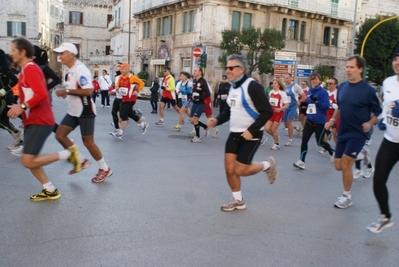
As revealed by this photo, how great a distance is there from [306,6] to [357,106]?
35.1 meters

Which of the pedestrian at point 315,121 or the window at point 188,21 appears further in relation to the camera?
the window at point 188,21

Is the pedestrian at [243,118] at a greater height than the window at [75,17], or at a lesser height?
lesser

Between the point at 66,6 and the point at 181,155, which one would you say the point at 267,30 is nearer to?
the point at 181,155

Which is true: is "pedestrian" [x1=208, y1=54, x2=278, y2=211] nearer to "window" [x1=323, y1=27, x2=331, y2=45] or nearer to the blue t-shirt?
the blue t-shirt

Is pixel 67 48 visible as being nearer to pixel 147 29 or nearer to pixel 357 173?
pixel 357 173

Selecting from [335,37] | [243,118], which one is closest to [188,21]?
[335,37]

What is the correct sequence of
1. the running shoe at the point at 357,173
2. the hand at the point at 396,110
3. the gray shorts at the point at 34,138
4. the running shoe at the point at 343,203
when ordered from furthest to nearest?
the running shoe at the point at 357,173 < the running shoe at the point at 343,203 < the gray shorts at the point at 34,138 < the hand at the point at 396,110

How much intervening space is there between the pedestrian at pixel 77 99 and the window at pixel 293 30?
34239 mm

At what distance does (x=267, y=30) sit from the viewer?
31.0 meters

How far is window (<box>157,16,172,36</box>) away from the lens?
38.7m

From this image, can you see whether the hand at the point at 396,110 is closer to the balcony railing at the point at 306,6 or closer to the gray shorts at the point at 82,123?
the gray shorts at the point at 82,123

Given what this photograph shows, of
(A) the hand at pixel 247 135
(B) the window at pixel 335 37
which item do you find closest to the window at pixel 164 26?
(B) the window at pixel 335 37

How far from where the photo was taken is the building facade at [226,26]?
3422cm

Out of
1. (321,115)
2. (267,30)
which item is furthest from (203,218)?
(267,30)
